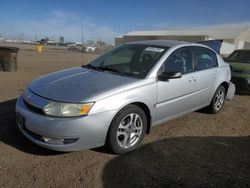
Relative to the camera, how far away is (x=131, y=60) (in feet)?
15.6

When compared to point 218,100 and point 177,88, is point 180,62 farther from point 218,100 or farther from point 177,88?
point 218,100

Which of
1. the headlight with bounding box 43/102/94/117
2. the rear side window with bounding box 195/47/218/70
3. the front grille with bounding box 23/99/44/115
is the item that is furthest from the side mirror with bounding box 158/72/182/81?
the front grille with bounding box 23/99/44/115

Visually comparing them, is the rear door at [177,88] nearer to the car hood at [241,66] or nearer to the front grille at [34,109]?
the front grille at [34,109]

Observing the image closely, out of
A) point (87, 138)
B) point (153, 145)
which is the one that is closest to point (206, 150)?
point (153, 145)

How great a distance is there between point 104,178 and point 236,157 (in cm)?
191

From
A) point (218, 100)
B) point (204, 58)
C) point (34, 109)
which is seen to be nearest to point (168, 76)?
point (204, 58)

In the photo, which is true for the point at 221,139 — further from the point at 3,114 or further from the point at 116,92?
the point at 3,114

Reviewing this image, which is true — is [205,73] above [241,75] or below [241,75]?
above

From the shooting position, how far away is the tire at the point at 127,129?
3.61m

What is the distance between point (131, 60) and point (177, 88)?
36.3 inches

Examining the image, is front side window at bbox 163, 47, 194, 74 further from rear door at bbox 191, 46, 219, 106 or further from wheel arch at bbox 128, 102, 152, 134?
wheel arch at bbox 128, 102, 152, 134

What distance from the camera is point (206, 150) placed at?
4051mm

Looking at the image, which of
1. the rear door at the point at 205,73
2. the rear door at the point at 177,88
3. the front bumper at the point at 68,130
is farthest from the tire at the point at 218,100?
the front bumper at the point at 68,130

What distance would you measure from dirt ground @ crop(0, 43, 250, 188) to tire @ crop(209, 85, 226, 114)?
3.13ft
